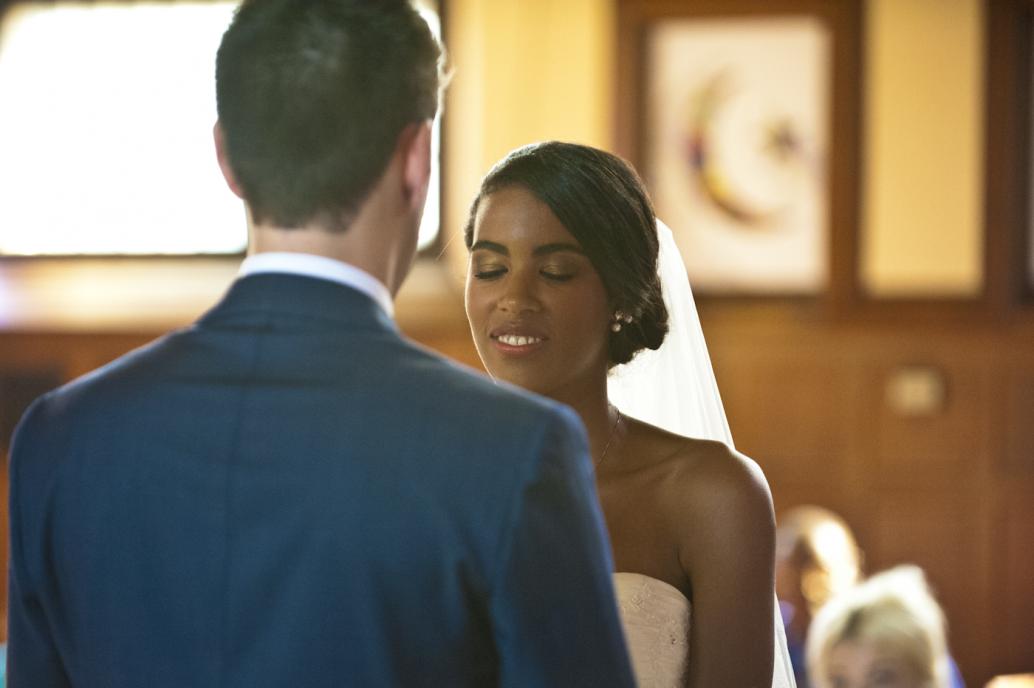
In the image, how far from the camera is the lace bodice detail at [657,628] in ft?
5.78

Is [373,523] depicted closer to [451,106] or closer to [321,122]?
[321,122]

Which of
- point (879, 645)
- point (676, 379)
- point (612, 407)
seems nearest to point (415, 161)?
point (612, 407)

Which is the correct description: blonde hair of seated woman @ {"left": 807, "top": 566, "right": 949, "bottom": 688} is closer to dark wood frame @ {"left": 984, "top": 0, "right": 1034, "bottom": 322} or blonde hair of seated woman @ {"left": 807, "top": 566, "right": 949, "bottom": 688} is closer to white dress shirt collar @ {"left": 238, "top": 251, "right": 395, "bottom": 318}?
white dress shirt collar @ {"left": 238, "top": 251, "right": 395, "bottom": 318}

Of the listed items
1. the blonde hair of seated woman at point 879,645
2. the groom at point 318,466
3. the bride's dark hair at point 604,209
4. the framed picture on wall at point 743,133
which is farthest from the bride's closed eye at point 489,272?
the framed picture on wall at point 743,133

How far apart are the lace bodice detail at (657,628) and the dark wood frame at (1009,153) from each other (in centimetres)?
453

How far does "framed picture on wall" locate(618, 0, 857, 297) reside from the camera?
596cm

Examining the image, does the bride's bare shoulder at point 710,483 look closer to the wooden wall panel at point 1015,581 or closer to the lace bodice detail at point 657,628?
the lace bodice detail at point 657,628

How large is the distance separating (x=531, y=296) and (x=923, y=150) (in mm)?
4551

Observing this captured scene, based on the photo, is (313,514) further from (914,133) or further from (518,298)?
(914,133)

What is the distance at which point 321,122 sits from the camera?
1.06 metres

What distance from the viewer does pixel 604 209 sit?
1863 mm

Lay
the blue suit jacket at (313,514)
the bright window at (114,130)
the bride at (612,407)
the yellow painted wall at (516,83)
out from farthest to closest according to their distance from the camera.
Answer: the bright window at (114,130)
the yellow painted wall at (516,83)
the bride at (612,407)
the blue suit jacket at (313,514)

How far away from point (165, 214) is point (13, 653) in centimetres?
553

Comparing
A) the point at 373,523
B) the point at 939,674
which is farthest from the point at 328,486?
the point at 939,674
